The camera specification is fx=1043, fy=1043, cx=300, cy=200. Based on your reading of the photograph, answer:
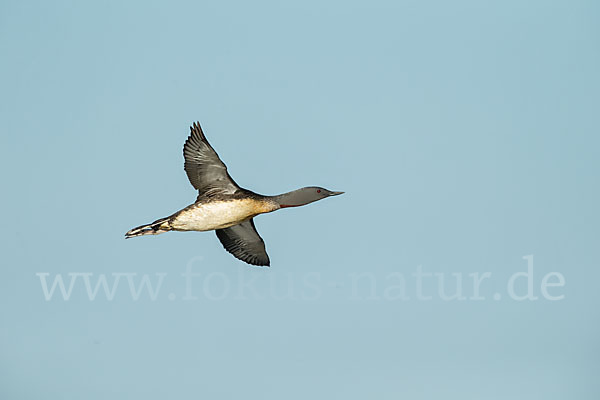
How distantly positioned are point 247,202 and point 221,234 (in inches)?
143

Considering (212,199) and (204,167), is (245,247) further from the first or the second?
(204,167)

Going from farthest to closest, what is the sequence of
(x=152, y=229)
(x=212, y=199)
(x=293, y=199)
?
(x=152, y=229), (x=212, y=199), (x=293, y=199)

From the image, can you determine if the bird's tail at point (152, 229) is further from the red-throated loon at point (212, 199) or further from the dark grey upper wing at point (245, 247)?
the dark grey upper wing at point (245, 247)

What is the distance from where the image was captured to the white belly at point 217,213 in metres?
22.8

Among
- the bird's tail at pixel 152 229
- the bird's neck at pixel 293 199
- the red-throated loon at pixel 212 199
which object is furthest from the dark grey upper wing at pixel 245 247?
the bird's neck at pixel 293 199

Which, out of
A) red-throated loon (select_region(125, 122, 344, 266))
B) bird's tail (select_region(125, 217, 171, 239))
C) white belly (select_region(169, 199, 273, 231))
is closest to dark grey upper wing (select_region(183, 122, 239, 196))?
red-throated loon (select_region(125, 122, 344, 266))

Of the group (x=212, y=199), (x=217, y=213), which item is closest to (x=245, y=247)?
(x=212, y=199)

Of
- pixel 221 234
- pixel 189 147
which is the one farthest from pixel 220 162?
pixel 221 234

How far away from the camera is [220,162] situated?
22938 millimetres

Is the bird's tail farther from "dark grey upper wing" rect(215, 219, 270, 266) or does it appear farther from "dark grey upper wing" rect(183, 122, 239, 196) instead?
"dark grey upper wing" rect(215, 219, 270, 266)

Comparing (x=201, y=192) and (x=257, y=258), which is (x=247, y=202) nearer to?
(x=201, y=192)

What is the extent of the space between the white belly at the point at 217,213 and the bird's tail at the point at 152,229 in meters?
0.24

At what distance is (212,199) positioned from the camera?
2303 centimetres

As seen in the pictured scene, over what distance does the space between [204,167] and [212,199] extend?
743 millimetres
